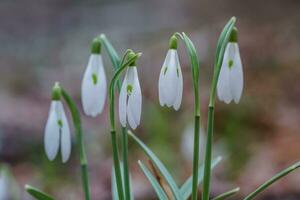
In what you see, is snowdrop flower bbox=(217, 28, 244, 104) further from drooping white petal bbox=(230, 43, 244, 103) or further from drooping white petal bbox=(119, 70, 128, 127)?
drooping white petal bbox=(119, 70, 128, 127)

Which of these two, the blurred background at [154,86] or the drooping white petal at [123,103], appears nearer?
the drooping white petal at [123,103]

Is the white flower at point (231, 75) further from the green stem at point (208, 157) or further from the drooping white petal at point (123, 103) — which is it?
the drooping white petal at point (123, 103)

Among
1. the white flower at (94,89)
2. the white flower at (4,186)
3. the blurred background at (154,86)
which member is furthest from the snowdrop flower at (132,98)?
the blurred background at (154,86)

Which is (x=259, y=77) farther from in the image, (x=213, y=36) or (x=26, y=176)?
(x=26, y=176)

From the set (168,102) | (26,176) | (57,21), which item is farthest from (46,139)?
(57,21)

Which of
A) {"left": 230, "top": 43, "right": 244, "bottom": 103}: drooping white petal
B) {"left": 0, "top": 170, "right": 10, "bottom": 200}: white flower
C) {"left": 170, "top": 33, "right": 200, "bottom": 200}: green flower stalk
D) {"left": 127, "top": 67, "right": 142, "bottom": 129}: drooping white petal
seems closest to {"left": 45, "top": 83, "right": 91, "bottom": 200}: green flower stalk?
{"left": 127, "top": 67, "right": 142, "bottom": 129}: drooping white petal
